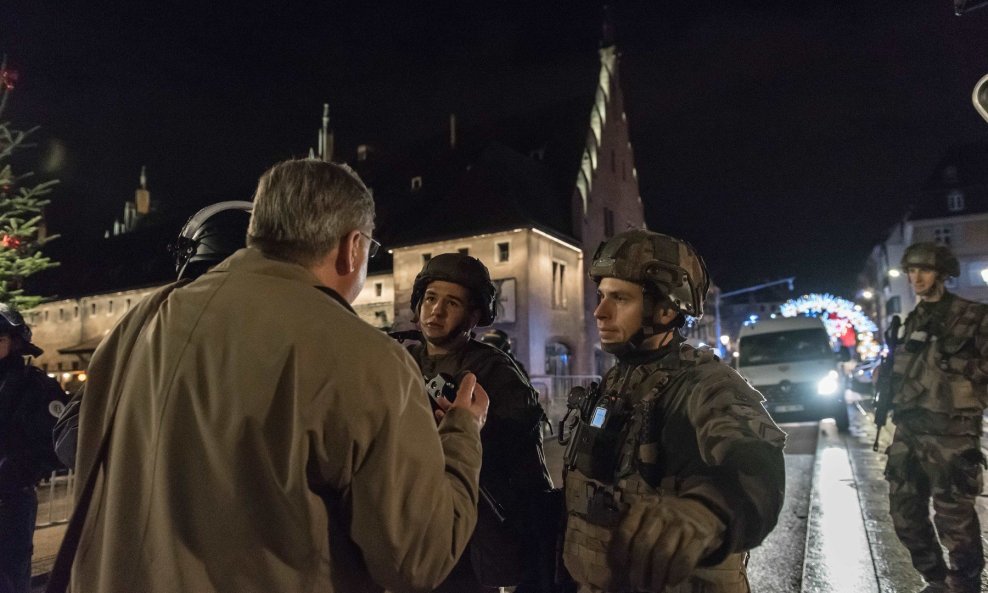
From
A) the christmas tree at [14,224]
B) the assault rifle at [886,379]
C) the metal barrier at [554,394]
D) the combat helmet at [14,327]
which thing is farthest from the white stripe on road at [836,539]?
the christmas tree at [14,224]

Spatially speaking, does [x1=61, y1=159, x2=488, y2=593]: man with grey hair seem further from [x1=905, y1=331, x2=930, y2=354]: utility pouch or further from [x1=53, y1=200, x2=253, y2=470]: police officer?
[x1=905, y1=331, x2=930, y2=354]: utility pouch

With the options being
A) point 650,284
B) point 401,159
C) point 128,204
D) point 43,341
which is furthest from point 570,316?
point 128,204

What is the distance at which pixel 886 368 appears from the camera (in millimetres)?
4844

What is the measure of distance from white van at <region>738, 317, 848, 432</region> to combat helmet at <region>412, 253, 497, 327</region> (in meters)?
12.2

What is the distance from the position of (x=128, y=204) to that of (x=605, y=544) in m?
65.0

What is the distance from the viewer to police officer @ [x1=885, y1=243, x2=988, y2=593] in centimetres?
416

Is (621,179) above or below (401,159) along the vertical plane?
below

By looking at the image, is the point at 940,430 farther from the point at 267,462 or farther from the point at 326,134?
the point at 326,134

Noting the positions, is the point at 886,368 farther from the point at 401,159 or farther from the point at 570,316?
the point at 401,159

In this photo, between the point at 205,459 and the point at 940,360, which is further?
the point at 940,360

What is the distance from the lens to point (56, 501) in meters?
8.59

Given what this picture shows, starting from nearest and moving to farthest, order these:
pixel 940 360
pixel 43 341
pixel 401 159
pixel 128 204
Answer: pixel 940 360 → pixel 401 159 → pixel 43 341 → pixel 128 204

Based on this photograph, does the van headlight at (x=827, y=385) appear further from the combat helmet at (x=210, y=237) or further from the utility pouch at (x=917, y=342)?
the combat helmet at (x=210, y=237)

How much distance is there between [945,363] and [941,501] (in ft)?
3.07
